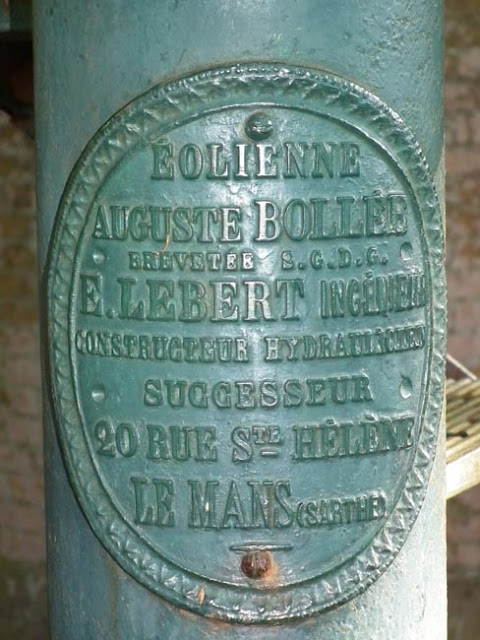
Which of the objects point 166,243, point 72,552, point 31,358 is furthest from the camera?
point 31,358

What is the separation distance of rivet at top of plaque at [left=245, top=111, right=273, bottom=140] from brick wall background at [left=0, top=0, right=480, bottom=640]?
3669mm

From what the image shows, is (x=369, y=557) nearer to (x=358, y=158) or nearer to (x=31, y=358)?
(x=358, y=158)

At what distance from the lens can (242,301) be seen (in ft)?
A: 6.89

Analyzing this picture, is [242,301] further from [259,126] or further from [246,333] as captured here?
[259,126]

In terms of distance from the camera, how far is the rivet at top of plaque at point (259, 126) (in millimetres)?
2076

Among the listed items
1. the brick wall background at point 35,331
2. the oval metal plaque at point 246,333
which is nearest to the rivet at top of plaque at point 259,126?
the oval metal plaque at point 246,333

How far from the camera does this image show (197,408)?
2.12 metres

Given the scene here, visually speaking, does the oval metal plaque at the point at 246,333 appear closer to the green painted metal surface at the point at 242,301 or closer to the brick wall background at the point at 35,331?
the green painted metal surface at the point at 242,301

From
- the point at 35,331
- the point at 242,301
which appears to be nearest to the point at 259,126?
the point at 242,301

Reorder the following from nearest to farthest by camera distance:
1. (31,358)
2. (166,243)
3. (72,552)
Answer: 1. (166,243)
2. (72,552)
3. (31,358)

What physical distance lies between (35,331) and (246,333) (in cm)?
394

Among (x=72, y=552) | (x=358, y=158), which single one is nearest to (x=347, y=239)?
(x=358, y=158)

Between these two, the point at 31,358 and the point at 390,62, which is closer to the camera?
the point at 390,62

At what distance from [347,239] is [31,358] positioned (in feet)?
13.0
